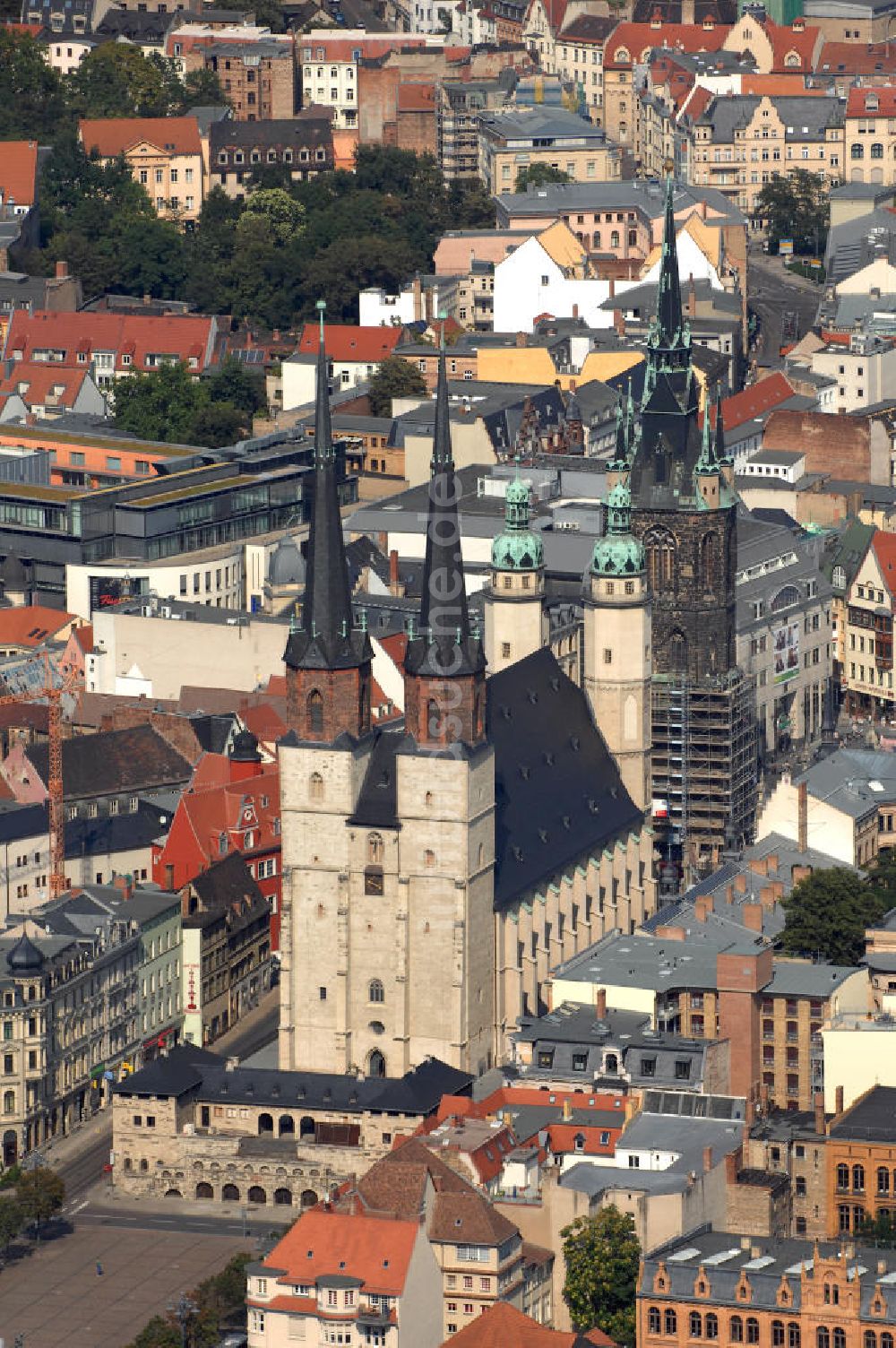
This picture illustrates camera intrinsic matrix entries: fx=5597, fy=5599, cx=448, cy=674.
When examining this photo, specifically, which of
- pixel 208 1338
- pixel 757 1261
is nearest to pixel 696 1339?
pixel 757 1261

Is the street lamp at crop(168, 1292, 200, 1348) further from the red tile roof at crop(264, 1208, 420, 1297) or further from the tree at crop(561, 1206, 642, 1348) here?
the tree at crop(561, 1206, 642, 1348)

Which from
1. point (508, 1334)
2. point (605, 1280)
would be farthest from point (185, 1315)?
point (605, 1280)

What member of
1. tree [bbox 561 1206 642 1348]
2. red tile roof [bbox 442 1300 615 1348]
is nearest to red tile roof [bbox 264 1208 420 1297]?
red tile roof [bbox 442 1300 615 1348]

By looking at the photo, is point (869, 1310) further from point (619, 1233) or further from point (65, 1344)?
point (65, 1344)

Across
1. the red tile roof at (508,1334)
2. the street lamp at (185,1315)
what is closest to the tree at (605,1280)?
the red tile roof at (508,1334)

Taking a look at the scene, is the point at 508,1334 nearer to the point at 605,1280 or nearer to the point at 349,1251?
the point at 349,1251

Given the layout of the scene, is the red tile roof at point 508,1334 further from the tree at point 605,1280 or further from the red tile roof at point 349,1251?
the tree at point 605,1280
